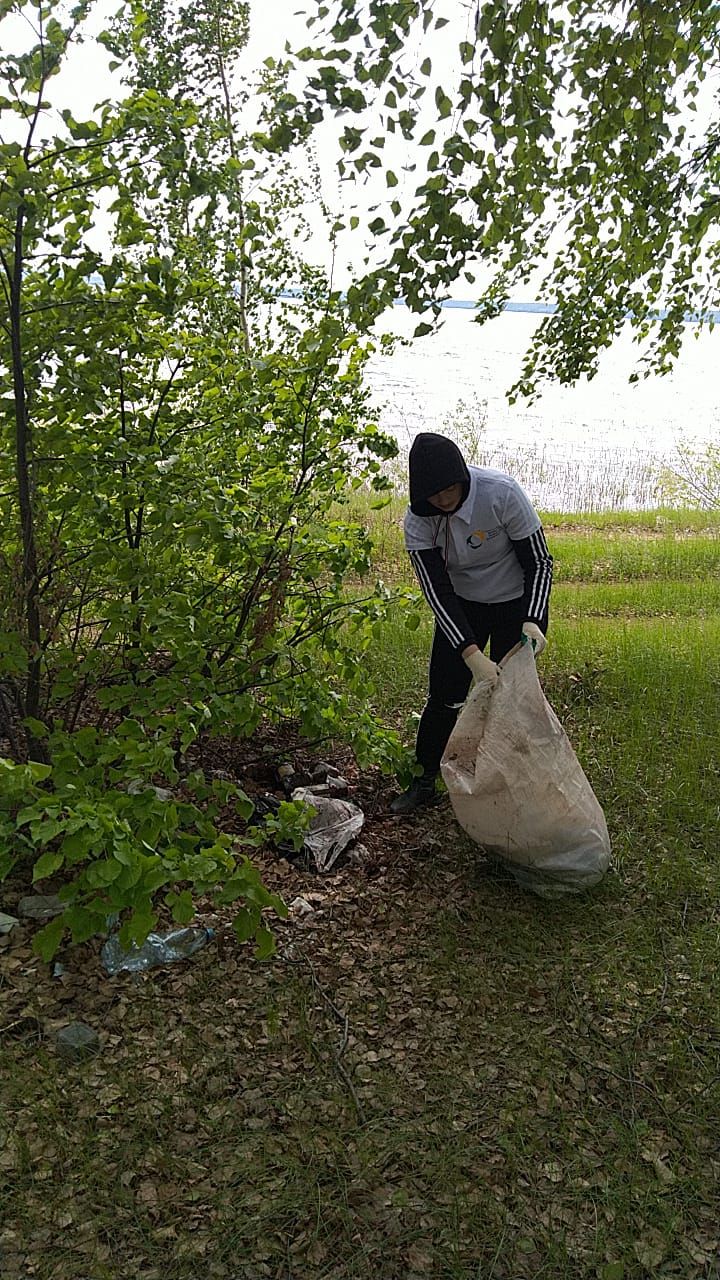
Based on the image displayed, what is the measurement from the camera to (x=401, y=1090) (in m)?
2.32

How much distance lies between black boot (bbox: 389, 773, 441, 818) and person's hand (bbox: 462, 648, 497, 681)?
0.76 metres

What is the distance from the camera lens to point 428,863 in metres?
3.33

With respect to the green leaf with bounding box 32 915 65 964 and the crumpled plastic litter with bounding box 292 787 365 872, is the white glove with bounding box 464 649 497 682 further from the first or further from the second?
the green leaf with bounding box 32 915 65 964

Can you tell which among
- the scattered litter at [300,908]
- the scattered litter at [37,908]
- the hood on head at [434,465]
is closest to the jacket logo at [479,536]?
the hood on head at [434,465]

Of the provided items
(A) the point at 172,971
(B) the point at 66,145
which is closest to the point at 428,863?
(A) the point at 172,971

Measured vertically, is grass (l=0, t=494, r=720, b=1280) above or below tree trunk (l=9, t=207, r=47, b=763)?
below

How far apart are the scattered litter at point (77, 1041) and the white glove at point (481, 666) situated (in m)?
1.51

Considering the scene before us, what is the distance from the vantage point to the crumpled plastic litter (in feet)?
10.8

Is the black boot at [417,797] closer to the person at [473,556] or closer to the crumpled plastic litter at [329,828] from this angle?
the crumpled plastic litter at [329,828]

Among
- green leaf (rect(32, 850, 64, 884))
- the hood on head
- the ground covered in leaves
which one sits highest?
the hood on head

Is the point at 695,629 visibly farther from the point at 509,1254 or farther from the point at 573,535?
the point at 509,1254

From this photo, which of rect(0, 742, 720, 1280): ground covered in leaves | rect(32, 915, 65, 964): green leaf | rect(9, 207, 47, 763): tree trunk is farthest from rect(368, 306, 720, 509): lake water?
rect(32, 915, 65, 964): green leaf

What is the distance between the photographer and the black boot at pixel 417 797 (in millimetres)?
3691

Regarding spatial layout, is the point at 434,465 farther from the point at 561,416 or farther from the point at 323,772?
the point at 561,416
